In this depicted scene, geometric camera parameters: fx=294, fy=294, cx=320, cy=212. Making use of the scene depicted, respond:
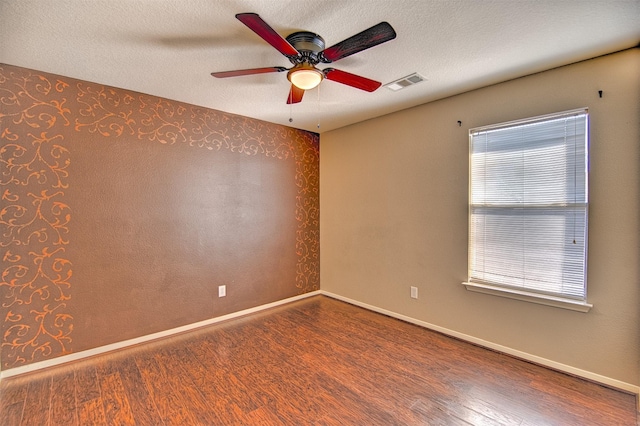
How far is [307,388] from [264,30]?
2.29 metres

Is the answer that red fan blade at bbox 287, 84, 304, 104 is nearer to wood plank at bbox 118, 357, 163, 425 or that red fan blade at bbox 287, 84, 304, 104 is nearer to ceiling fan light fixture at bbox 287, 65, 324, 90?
ceiling fan light fixture at bbox 287, 65, 324, 90

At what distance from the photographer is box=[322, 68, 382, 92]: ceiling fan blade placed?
1.93 metres

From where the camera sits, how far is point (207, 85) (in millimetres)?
2637

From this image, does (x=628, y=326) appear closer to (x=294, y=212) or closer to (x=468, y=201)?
(x=468, y=201)

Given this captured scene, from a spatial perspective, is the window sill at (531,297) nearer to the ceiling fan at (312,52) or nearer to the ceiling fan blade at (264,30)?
the ceiling fan at (312,52)

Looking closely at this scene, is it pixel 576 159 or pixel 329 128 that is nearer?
pixel 576 159

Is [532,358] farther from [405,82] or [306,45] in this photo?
[306,45]

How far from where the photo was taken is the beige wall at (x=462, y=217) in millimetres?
2078

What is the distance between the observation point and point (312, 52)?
1.95m

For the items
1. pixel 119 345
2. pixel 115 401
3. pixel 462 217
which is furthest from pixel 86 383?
pixel 462 217

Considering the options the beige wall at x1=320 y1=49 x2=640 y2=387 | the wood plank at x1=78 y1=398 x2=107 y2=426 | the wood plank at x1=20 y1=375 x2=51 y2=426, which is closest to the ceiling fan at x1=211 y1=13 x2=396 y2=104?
the beige wall at x1=320 y1=49 x2=640 y2=387

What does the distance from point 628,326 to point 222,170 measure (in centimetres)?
379

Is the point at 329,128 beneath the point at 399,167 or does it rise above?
above

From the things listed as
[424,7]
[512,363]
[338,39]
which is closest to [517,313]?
[512,363]
